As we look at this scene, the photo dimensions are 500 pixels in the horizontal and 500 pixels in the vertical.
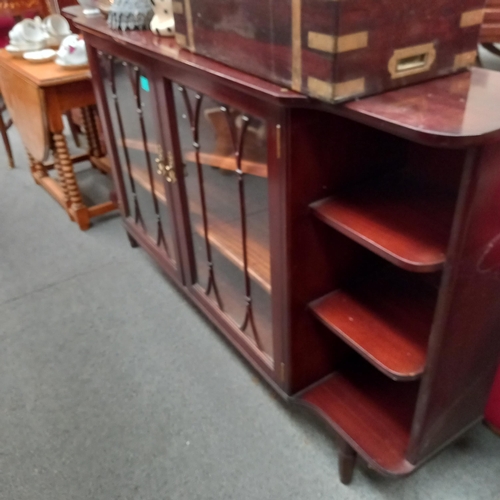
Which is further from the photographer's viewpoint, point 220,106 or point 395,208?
point 220,106

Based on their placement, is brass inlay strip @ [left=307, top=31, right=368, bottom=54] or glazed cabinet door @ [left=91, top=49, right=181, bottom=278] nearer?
brass inlay strip @ [left=307, top=31, right=368, bottom=54]

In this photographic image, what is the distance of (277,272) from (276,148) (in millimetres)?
296

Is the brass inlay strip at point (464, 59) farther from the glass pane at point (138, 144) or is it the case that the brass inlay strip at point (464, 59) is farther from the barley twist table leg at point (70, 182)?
the barley twist table leg at point (70, 182)

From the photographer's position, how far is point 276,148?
0.92 m

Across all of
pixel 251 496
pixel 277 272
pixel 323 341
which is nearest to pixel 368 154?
pixel 277 272

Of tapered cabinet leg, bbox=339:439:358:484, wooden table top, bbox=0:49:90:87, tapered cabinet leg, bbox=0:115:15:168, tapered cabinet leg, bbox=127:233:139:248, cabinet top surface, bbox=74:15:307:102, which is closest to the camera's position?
cabinet top surface, bbox=74:15:307:102

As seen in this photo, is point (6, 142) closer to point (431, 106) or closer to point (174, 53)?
point (174, 53)

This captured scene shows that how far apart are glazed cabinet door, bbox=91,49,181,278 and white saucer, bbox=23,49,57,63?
674 millimetres

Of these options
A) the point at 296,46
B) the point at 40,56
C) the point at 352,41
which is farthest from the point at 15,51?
the point at 352,41

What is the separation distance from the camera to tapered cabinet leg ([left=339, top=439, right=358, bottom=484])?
118cm

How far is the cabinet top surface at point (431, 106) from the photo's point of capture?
0.65 m

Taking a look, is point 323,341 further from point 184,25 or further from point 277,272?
point 184,25

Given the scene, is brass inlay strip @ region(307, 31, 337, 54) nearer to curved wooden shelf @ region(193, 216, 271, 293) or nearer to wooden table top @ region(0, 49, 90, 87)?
curved wooden shelf @ region(193, 216, 271, 293)

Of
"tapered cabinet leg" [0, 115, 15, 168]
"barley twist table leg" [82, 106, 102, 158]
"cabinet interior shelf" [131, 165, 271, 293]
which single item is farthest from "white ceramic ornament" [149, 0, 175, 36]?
"tapered cabinet leg" [0, 115, 15, 168]
